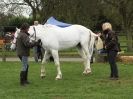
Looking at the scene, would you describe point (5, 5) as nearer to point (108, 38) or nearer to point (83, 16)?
point (83, 16)

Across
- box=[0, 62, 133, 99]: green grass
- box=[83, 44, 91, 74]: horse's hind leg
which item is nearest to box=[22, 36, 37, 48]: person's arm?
box=[0, 62, 133, 99]: green grass

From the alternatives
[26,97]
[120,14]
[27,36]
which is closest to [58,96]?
[26,97]

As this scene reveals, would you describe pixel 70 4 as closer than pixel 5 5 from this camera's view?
Yes

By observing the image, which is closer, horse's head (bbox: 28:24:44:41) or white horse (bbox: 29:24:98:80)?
horse's head (bbox: 28:24:44:41)

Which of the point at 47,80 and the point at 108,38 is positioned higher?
the point at 108,38

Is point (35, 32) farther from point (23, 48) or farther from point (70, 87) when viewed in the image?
point (70, 87)

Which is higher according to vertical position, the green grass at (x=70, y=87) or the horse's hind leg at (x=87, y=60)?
the horse's hind leg at (x=87, y=60)

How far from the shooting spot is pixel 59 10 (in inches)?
1464

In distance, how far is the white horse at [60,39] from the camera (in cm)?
1505

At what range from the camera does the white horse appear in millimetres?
15048

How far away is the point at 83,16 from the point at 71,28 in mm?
23301

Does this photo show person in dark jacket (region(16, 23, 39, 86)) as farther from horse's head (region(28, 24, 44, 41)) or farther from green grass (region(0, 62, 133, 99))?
horse's head (region(28, 24, 44, 41))

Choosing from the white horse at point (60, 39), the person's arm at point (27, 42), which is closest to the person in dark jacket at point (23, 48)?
the person's arm at point (27, 42)

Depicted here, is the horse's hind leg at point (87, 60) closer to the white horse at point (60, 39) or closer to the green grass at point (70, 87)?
the white horse at point (60, 39)
